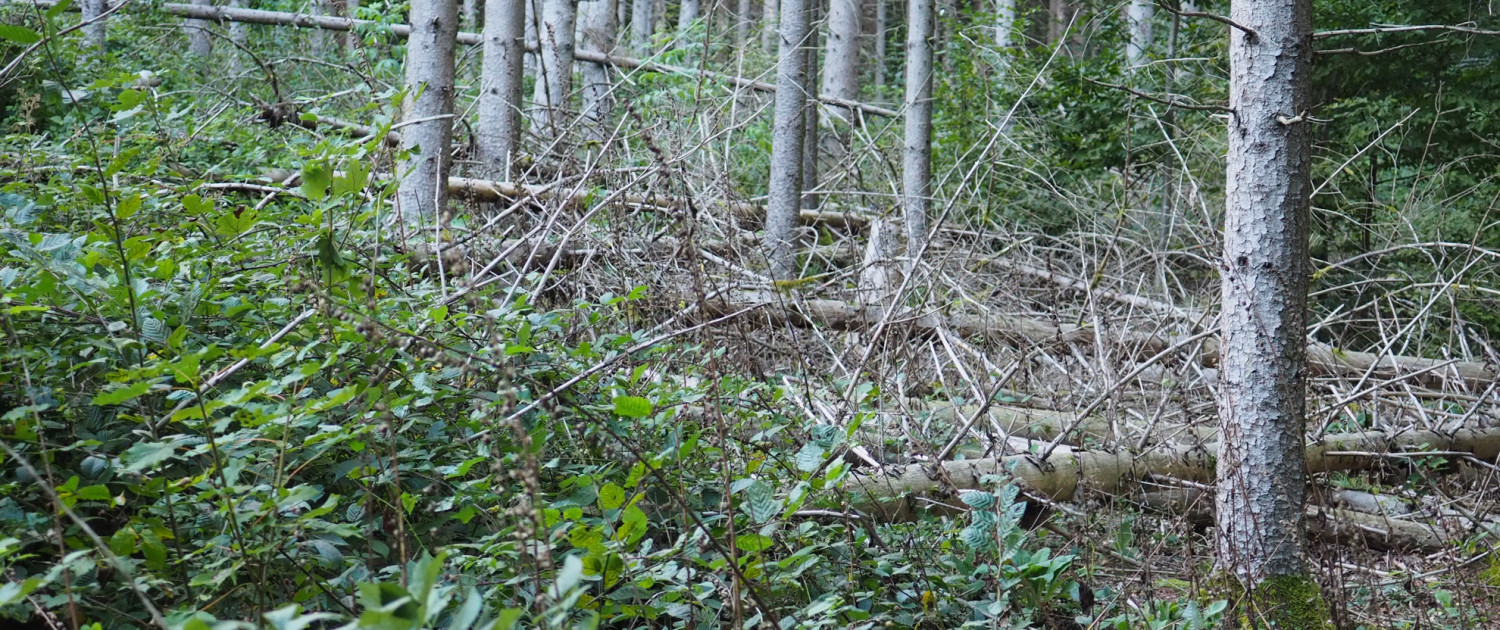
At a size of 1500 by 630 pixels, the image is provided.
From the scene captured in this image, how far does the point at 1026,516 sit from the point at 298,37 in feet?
36.6

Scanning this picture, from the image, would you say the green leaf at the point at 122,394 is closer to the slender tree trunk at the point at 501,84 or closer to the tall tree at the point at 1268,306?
the tall tree at the point at 1268,306

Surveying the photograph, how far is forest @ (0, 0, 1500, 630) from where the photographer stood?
2.37 metres

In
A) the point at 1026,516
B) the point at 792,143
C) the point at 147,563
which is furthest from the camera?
the point at 792,143

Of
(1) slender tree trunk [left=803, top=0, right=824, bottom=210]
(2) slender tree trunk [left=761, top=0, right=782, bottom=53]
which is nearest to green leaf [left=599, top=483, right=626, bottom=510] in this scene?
(1) slender tree trunk [left=803, top=0, right=824, bottom=210]

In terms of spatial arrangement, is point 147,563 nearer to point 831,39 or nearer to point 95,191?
point 95,191

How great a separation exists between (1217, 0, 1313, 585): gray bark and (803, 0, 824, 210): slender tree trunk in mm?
4764

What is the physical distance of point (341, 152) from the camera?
3.17 metres

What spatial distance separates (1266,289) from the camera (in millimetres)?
3803

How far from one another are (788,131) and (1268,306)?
5.12 metres

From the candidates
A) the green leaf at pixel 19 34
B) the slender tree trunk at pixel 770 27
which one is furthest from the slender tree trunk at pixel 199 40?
the green leaf at pixel 19 34

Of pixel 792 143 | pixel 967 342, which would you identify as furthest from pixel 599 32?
pixel 967 342

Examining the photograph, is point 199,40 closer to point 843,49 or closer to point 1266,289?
point 843,49

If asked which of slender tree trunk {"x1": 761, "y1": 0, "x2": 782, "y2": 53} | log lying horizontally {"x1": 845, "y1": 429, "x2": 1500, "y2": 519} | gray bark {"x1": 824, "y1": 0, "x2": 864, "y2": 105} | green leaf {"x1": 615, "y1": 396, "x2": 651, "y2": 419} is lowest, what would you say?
log lying horizontally {"x1": 845, "y1": 429, "x2": 1500, "y2": 519}

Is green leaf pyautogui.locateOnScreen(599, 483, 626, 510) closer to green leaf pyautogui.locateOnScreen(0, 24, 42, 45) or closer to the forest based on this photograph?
the forest
